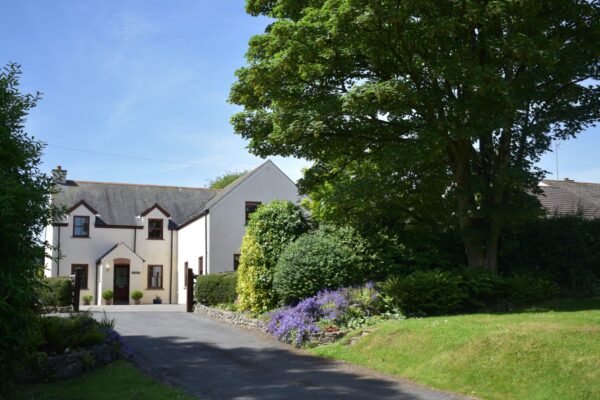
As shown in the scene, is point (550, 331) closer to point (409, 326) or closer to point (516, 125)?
point (409, 326)

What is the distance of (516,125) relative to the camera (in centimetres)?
1780

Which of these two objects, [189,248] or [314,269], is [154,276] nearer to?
[189,248]

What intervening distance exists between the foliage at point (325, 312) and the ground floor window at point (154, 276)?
2455 cm

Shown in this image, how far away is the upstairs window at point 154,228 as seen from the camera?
3928 cm

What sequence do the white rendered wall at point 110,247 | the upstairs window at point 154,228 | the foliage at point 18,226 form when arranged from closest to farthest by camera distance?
1. the foliage at point 18,226
2. the white rendered wall at point 110,247
3. the upstairs window at point 154,228

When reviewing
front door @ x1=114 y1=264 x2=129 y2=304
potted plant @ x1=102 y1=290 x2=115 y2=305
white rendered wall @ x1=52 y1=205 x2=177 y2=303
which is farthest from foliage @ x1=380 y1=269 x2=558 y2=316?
front door @ x1=114 y1=264 x2=129 y2=304

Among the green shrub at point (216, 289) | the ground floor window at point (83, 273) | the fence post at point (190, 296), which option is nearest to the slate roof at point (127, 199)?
the ground floor window at point (83, 273)

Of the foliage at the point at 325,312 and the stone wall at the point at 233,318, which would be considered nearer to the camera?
the foliage at the point at 325,312

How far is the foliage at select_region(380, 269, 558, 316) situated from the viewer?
48.8 feet

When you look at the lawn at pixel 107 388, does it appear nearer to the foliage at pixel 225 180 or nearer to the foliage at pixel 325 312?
the foliage at pixel 325 312

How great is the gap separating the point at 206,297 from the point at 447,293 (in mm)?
12279

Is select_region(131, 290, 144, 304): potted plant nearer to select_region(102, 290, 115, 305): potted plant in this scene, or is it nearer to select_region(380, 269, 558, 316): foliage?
select_region(102, 290, 115, 305): potted plant

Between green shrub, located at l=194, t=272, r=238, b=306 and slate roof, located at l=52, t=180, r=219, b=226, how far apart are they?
16053mm

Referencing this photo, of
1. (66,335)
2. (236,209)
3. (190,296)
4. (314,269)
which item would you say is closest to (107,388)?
(66,335)
